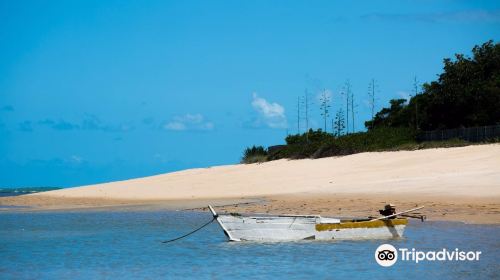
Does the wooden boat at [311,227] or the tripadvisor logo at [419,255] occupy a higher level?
the wooden boat at [311,227]

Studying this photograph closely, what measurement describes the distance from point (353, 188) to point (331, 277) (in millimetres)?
19833

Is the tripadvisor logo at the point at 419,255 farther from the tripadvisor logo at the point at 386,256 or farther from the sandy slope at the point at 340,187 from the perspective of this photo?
the sandy slope at the point at 340,187

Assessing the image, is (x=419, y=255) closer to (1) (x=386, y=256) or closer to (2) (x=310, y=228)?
(1) (x=386, y=256)

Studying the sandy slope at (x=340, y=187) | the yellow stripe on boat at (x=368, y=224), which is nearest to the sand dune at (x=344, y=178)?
the sandy slope at (x=340, y=187)

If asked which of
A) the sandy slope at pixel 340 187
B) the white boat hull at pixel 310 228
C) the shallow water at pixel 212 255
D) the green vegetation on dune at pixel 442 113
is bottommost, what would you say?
the shallow water at pixel 212 255

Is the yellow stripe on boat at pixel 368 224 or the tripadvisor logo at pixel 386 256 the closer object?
the tripadvisor logo at pixel 386 256

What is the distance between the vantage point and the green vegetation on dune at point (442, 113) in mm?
54312

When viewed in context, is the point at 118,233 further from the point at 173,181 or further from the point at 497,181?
the point at 173,181

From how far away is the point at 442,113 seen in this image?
208 feet

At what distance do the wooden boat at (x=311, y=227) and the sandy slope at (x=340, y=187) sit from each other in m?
3.89

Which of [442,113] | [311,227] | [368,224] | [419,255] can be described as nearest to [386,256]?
[419,255]

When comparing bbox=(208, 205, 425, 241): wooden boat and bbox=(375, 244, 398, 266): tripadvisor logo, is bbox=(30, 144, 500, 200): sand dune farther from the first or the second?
bbox=(375, 244, 398, 266): tripadvisor logo

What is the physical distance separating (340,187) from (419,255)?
18.2 metres

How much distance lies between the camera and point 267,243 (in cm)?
2300
